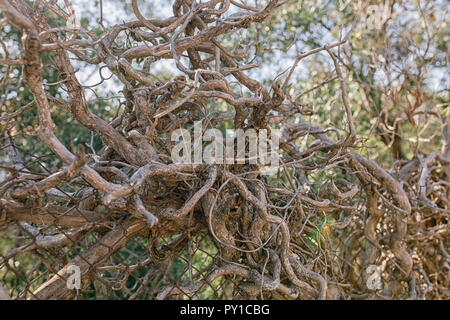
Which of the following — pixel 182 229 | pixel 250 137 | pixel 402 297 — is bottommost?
pixel 402 297

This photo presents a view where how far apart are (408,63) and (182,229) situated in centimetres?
212

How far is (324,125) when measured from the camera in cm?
281

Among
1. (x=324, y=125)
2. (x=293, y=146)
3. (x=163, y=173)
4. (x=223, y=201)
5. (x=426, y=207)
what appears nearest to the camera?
(x=163, y=173)

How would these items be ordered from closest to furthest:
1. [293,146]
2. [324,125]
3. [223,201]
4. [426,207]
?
[223,201] < [293,146] < [426,207] < [324,125]

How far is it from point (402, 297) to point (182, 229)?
135 centimetres

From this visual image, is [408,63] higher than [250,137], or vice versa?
[408,63]
